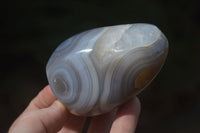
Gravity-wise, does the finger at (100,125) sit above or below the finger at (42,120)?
below

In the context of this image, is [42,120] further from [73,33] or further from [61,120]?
[73,33]

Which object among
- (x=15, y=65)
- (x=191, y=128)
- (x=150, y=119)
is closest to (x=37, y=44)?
(x=15, y=65)

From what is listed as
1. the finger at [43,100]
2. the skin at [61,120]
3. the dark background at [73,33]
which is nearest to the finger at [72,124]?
the skin at [61,120]

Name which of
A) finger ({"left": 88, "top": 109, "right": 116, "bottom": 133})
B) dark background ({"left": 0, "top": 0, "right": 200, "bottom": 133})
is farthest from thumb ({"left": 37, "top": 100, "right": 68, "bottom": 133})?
dark background ({"left": 0, "top": 0, "right": 200, "bottom": 133})

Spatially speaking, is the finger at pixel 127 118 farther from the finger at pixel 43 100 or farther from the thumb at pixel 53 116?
the finger at pixel 43 100

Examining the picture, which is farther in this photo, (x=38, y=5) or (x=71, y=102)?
(x=38, y=5)

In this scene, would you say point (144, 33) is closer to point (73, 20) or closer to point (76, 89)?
point (76, 89)
